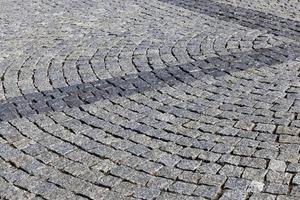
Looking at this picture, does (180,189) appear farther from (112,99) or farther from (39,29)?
(39,29)

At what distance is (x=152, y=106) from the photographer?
18.1 feet

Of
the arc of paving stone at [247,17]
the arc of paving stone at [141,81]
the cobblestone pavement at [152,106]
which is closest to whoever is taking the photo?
the cobblestone pavement at [152,106]

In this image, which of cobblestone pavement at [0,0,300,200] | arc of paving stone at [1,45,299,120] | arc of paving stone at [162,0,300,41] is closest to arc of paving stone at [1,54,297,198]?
cobblestone pavement at [0,0,300,200]

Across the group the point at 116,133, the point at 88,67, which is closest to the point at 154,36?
the point at 88,67

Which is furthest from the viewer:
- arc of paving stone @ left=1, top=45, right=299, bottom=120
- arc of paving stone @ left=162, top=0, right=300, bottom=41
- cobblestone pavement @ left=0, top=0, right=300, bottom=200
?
arc of paving stone @ left=162, top=0, right=300, bottom=41

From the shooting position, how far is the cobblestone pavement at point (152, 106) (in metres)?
4.16

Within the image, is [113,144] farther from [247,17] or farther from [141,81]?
[247,17]

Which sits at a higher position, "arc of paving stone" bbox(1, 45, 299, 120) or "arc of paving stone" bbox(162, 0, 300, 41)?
"arc of paving stone" bbox(162, 0, 300, 41)

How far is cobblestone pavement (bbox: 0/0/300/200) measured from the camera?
13.6 feet

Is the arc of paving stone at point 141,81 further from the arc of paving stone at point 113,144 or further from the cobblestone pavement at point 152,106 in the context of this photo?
the arc of paving stone at point 113,144

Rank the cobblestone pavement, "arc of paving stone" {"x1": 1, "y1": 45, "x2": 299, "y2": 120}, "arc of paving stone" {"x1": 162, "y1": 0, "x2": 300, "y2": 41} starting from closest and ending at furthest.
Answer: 1. the cobblestone pavement
2. "arc of paving stone" {"x1": 1, "y1": 45, "x2": 299, "y2": 120}
3. "arc of paving stone" {"x1": 162, "y1": 0, "x2": 300, "y2": 41}

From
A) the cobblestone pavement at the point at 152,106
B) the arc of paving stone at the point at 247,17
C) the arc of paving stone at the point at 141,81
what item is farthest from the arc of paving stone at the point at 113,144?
the arc of paving stone at the point at 247,17

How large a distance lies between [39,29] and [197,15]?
2636 millimetres

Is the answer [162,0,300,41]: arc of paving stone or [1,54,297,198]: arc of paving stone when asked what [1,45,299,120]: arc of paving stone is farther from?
[162,0,300,41]: arc of paving stone
